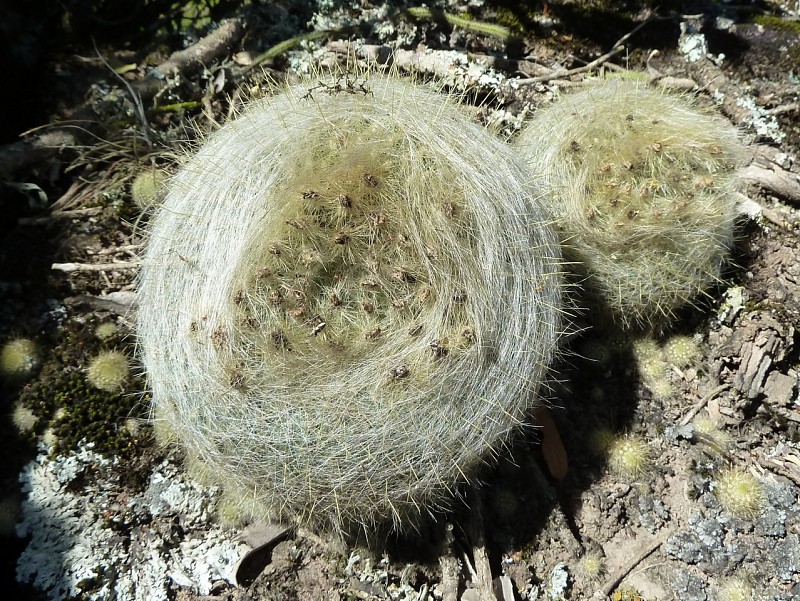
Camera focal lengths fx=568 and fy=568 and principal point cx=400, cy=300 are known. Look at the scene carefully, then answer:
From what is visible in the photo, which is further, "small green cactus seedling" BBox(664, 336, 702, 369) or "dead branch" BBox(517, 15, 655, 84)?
"dead branch" BBox(517, 15, 655, 84)

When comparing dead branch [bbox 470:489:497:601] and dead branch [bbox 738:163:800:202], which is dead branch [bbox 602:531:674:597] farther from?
dead branch [bbox 738:163:800:202]

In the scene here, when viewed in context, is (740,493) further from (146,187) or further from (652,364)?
(146,187)

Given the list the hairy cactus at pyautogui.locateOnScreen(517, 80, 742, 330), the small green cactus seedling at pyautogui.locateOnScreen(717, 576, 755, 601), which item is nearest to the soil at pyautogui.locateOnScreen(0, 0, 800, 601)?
the small green cactus seedling at pyautogui.locateOnScreen(717, 576, 755, 601)

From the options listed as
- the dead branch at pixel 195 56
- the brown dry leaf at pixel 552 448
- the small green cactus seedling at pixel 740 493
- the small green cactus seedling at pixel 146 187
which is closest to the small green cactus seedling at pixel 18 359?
the small green cactus seedling at pixel 146 187

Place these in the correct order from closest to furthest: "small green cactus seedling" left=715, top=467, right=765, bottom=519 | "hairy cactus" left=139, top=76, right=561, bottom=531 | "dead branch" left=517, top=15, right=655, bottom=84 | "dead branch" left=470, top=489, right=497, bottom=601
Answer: "hairy cactus" left=139, top=76, right=561, bottom=531, "dead branch" left=470, top=489, right=497, bottom=601, "small green cactus seedling" left=715, top=467, right=765, bottom=519, "dead branch" left=517, top=15, right=655, bottom=84

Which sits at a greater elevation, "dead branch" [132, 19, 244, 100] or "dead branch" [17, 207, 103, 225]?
"dead branch" [132, 19, 244, 100]

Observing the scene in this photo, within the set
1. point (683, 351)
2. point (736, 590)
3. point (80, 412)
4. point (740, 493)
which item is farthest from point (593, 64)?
point (80, 412)
